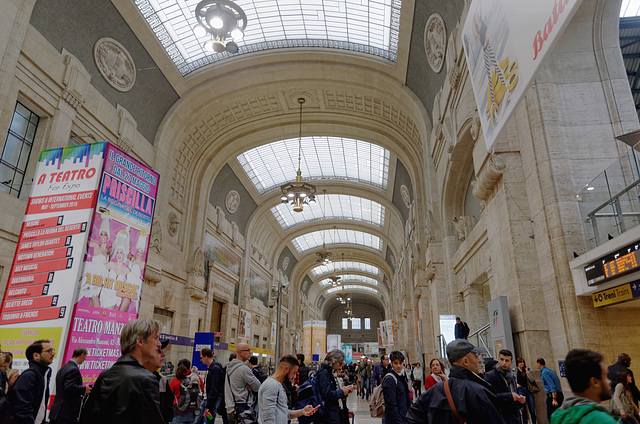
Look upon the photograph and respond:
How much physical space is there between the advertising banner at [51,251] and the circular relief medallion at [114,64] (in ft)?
16.2

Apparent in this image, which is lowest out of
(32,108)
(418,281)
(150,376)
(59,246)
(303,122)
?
(150,376)

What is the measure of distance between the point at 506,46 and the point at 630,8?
5.25 metres

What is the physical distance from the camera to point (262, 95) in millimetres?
16141

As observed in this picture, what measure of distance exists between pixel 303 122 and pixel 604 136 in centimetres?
1319

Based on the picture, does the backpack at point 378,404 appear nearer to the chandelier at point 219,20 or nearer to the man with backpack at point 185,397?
the man with backpack at point 185,397

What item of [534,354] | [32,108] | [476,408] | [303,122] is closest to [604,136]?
[534,354]

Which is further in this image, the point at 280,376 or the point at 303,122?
the point at 303,122

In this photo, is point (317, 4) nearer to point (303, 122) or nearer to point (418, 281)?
point (303, 122)

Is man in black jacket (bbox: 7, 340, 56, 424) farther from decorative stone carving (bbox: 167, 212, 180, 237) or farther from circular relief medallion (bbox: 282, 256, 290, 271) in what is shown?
circular relief medallion (bbox: 282, 256, 290, 271)

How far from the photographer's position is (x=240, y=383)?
165 inches

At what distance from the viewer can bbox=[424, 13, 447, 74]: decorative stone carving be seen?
10.2 meters

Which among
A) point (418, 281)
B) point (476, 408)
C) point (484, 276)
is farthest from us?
point (418, 281)

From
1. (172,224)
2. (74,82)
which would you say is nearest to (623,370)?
(74,82)

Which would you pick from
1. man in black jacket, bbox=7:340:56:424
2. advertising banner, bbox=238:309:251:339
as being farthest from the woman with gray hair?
advertising banner, bbox=238:309:251:339
